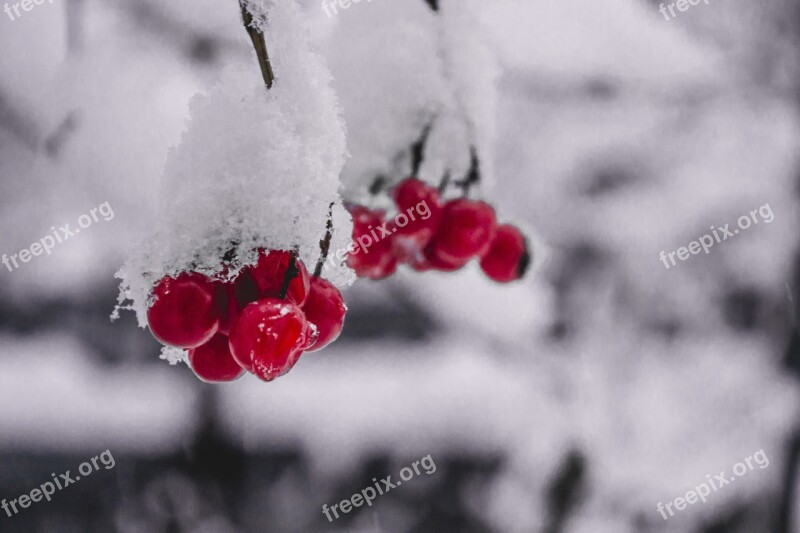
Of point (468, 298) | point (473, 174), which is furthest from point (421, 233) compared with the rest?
point (468, 298)

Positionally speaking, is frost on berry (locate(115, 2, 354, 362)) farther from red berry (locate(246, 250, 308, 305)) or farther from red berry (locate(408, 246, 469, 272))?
red berry (locate(408, 246, 469, 272))

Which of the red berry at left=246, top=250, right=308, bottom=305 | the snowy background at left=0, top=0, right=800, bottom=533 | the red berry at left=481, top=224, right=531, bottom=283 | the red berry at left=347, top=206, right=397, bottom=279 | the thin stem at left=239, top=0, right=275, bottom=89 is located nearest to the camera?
the thin stem at left=239, top=0, right=275, bottom=89

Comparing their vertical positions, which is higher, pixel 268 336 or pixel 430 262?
pixel 268 336

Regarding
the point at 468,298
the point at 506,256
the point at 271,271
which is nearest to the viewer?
the point at 271,271

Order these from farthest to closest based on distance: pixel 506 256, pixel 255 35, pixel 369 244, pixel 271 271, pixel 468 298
A: pixel 468 298, pixel 506 256, pixel 369 244, pixel 271 271, pixel 255 35

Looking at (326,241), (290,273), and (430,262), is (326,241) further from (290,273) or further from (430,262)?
(430,262)

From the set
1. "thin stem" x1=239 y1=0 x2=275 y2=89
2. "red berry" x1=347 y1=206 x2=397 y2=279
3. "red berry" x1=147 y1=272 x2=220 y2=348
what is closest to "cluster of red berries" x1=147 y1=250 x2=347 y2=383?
"red berry" x1=147 y1=272 x2=220 y2=348
